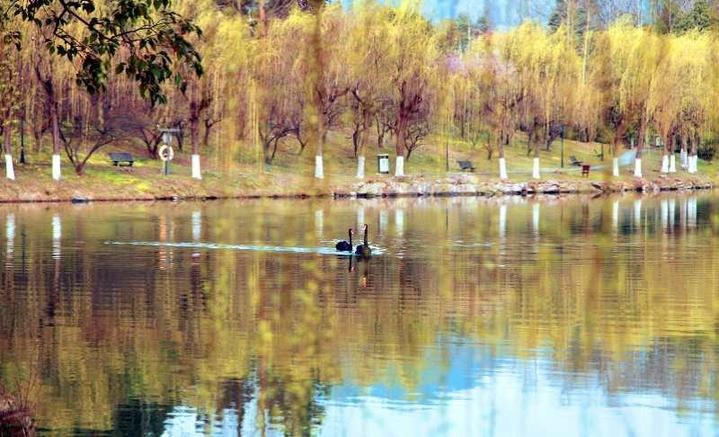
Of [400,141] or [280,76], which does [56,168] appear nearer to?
[280,76]

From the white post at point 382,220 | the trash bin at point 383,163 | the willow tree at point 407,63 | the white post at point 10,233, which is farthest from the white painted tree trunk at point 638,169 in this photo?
the white post at point 10,233

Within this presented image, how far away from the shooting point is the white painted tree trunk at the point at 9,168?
217 feet

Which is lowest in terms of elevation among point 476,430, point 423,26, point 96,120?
point 476,430

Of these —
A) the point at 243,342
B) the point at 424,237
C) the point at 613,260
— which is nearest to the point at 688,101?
the point at 424,237

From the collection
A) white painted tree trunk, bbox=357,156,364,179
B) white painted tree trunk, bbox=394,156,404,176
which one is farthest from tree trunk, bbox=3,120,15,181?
white painted tree trunk, bbox=394,156,404,176

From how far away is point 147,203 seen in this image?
6756 cm

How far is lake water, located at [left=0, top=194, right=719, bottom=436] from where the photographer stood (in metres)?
18.2

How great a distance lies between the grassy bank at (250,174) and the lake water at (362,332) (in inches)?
744

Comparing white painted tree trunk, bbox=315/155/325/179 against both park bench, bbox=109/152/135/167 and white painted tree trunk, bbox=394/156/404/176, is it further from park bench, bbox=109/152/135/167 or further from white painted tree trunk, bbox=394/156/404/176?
park bench, bbox=109/152/135/167

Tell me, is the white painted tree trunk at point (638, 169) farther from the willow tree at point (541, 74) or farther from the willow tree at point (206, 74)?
the willow tree at point (206, 74)

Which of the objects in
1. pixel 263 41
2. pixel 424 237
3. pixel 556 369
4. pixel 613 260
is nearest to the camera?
pixel 556 369

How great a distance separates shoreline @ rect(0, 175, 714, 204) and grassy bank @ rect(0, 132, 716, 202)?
82 mm

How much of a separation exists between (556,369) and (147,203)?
4829 cm

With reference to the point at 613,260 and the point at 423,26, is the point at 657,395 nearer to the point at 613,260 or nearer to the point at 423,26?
the point at 613,260
